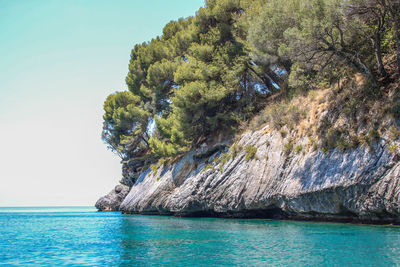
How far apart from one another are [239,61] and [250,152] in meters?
8.92

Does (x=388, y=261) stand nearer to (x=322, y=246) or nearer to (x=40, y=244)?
(x=322, y=246)

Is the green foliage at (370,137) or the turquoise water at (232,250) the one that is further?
the green foliage at (370,137)

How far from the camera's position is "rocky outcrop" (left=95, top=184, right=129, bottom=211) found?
53256mm

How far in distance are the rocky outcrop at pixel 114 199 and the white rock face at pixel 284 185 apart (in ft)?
74.6

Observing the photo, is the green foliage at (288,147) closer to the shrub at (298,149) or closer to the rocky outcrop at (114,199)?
the shrub at (298,149)

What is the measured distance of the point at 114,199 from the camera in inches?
2157

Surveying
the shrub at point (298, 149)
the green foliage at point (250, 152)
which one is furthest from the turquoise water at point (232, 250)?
the green foliage at point (250, 152)

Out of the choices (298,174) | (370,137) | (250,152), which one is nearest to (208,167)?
(250,152)

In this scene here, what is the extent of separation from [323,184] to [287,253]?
25.3 ft

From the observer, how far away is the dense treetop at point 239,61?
16641 mm

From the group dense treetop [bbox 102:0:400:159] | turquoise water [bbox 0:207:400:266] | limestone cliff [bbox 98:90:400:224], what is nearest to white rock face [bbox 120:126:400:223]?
limestone cliff [bbox 98:90:400:224]

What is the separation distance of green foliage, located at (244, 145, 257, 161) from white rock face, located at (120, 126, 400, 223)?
0.37 m

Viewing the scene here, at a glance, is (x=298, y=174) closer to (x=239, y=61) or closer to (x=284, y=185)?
(x=284, y=185)

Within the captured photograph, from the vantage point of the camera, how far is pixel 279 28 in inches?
833
